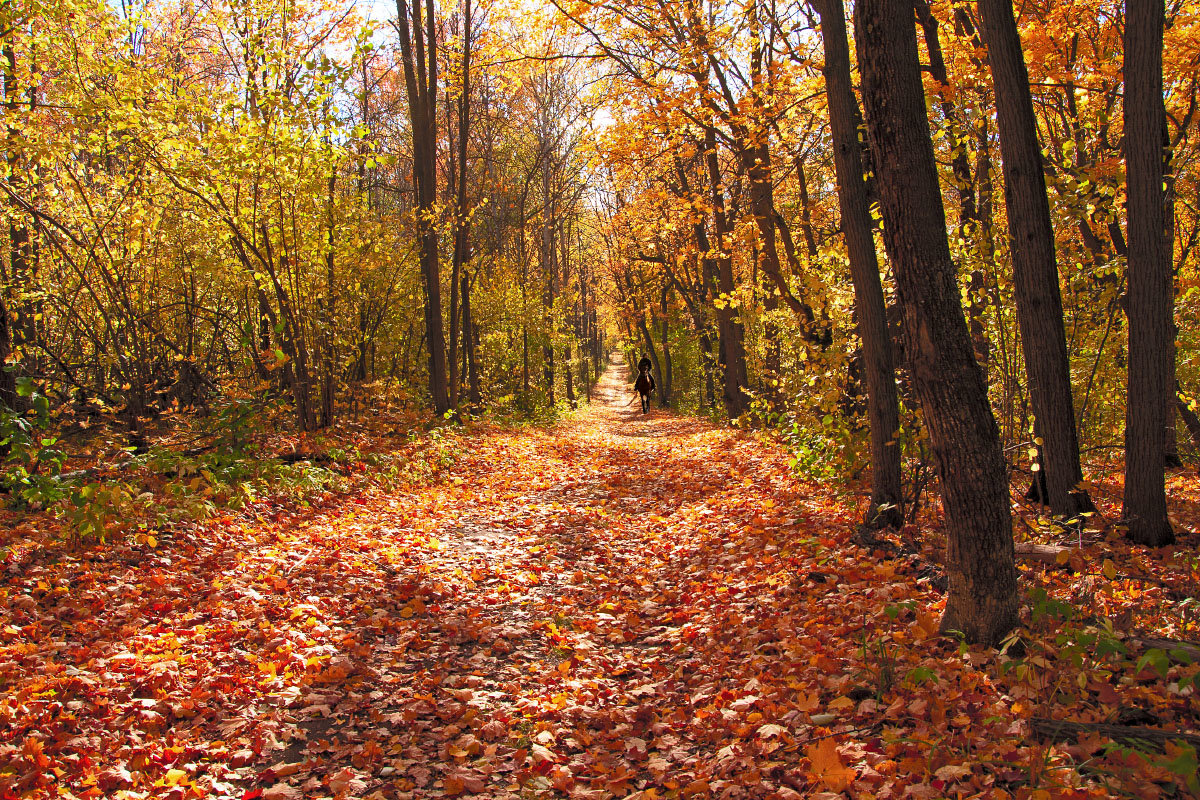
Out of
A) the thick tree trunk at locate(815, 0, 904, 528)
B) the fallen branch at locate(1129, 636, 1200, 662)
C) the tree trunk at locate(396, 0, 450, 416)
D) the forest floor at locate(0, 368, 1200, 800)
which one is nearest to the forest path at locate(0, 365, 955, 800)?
the forest floor at locate(0, 368, 1200, 800)

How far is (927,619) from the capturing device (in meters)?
4.01

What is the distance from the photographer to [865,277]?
6312 mm

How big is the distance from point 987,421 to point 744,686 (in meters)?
2.09

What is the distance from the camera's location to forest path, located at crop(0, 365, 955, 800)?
3277 mm

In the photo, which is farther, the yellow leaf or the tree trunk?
the tree trunk

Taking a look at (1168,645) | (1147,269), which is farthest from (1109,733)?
(1147,269)

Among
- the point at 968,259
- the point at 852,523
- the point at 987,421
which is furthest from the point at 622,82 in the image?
the point at 987,421

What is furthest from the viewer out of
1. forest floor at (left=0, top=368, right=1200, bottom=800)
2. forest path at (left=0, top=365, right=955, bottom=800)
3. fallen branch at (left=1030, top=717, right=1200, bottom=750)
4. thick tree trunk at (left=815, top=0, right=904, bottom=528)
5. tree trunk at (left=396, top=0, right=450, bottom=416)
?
tree trunk at (left=396, top=0, right=450, bottom=416)

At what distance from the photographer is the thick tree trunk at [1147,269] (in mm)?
5129

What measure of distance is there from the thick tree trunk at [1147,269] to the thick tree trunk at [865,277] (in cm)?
183

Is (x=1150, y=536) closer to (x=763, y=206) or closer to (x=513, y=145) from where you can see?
(x=763, y=206)

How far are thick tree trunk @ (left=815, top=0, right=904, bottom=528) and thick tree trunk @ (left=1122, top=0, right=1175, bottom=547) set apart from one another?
1826 mm

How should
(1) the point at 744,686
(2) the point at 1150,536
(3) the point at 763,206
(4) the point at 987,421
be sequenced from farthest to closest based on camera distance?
(3) the point at 763,206, (2) the point at 1150,536, (1) the point at 744,686, (4) the point at 987,421

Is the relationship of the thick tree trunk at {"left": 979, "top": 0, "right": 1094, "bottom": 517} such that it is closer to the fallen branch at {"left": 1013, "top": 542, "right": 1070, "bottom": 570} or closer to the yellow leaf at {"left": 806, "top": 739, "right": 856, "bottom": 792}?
the fallen branch at {"left": 1013, "top": 542, "right": 1070, "bottom": 570}
